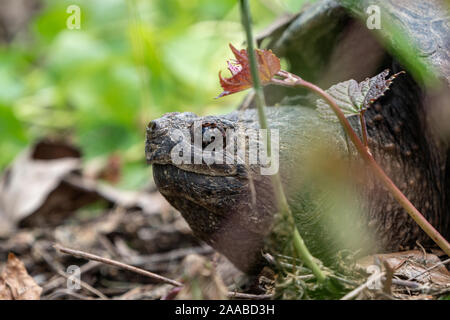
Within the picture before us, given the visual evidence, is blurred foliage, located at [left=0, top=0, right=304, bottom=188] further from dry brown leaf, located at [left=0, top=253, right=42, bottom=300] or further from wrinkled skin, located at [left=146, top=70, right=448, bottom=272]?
wrinkled skin, located at [left=146, top=70, right=448, bottom=272]

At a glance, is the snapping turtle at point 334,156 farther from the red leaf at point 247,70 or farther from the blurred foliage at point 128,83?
the blurred foliage at point 128,83

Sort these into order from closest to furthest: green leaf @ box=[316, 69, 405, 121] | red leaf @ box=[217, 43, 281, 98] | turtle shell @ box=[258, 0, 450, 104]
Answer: red leaf @ box=[217, 43, 281, 98], green leaf @ box=[316, 69, 405, 121], turtle shell @ box=[258, 0, 450, 104]

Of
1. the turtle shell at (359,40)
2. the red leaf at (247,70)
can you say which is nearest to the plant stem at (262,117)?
the red leaf at (247,70)

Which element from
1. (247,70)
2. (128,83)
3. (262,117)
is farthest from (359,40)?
(128,83)

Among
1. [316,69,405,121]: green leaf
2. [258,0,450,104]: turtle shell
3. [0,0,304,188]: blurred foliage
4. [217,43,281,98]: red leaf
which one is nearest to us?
[217,43,281,98]: red leaf

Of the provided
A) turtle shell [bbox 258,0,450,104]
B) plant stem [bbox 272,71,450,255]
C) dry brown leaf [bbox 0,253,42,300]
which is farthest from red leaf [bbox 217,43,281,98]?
dry brown leaf [bbox 0,253,42,300]

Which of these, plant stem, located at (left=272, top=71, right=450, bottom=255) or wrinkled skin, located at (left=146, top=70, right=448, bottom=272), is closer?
plant stem, located at (left=272, top=71, right=450, bottom=255)
